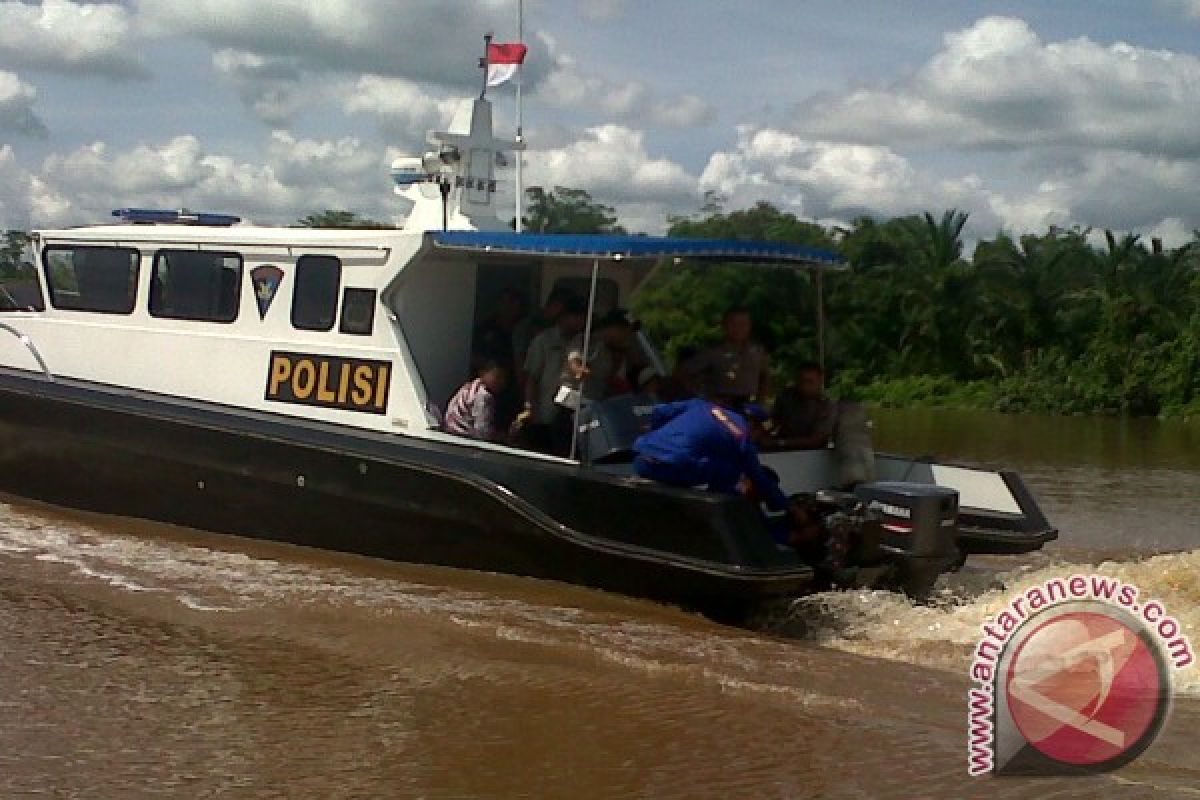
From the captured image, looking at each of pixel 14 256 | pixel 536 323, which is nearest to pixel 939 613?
pixel 536 323

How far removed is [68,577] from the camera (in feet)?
26.6

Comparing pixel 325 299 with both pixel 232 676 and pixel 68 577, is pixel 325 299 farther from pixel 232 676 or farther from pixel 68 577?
pixel 232 676

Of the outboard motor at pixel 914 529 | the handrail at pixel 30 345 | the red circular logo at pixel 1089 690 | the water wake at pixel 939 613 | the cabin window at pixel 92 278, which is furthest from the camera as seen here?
the handrail at pixel 30 345

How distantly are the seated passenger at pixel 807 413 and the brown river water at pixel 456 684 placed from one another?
119 centimetres

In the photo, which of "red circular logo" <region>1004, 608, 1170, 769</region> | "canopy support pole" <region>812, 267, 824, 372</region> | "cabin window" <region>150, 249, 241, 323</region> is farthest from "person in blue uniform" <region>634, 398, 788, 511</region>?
"cabin window" <region>150, 249, 241, 323</region>

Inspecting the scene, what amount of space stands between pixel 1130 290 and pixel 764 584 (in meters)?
33.2

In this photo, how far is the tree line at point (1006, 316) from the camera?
35406 millimetres

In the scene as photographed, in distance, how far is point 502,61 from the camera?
10.6 metres

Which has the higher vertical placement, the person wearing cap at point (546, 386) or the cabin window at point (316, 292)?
the cabin window at point (316, 292)

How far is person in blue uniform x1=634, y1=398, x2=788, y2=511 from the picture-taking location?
7.35 meters

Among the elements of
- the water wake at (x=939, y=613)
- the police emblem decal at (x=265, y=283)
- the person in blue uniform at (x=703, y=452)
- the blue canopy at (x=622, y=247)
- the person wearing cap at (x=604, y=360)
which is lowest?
the water wake at (x=939, y=613)

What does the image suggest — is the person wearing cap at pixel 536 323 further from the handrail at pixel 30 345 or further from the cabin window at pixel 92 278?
the handrail at pixel 30 345

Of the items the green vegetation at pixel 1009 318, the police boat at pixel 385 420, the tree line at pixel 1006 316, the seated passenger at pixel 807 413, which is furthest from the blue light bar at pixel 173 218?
the green vegetation at pixel 1009 318

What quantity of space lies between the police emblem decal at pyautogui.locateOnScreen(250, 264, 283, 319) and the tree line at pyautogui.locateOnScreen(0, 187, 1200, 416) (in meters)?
21.9
